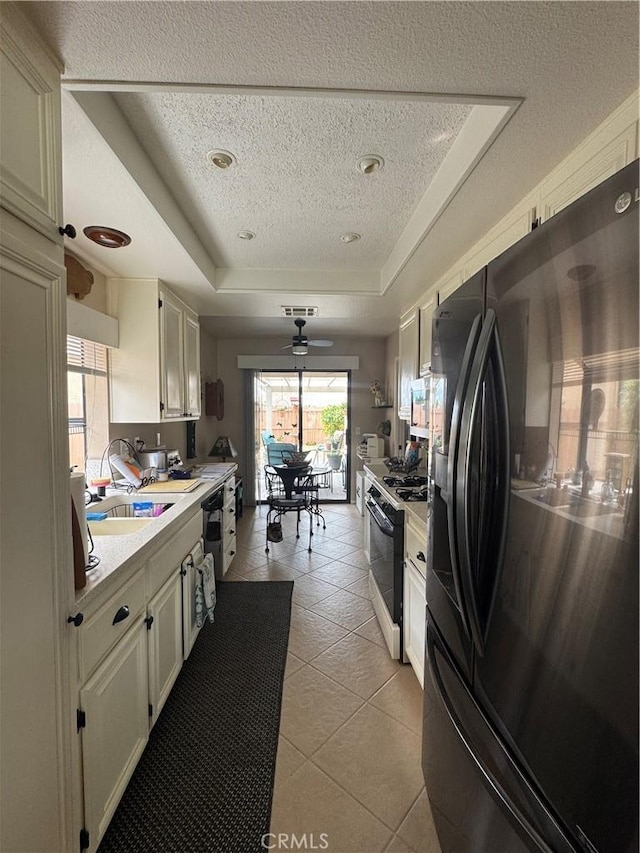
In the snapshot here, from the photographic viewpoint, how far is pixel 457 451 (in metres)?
0.96

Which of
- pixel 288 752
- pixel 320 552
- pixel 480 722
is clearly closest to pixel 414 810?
pixel 288 752

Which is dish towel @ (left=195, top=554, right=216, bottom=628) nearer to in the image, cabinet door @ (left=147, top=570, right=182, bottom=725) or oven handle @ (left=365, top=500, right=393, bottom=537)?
cabinet door @ (left=147, top=570, right=182, bottom=725)

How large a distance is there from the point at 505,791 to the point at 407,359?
2.85m

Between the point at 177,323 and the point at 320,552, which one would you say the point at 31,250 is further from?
the point at 320,552

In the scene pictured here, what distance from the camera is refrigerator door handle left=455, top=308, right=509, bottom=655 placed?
798 mm

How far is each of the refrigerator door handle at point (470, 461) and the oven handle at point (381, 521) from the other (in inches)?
49.7

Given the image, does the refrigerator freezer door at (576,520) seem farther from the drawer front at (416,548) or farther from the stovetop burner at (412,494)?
the stovetop burner at (412,494)

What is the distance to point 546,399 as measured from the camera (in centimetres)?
68

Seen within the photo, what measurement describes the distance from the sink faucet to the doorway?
486 centimetres

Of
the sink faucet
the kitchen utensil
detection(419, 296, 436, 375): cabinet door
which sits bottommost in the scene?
the kitchen utensil

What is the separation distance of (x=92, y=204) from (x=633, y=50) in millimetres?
1954

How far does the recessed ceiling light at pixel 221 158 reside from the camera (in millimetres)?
1526

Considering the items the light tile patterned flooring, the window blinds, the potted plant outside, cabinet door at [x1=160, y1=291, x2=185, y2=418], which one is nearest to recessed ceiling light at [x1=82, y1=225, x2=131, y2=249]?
the window blinds

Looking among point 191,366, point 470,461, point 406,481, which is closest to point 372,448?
point 406,481
